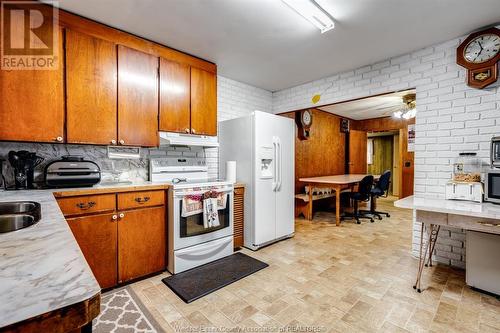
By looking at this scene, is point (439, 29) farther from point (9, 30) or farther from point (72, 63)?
point (9, 30)

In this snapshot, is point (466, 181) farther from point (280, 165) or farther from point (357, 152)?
point (357, 152)

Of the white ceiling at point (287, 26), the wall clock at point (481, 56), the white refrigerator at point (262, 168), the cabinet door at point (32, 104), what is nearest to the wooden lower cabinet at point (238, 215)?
the white refrigerator at point (262, 168)

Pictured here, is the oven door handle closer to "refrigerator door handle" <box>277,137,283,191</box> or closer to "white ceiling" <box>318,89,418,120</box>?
"refrigerator door handle" <box>277,137,283,191</box>

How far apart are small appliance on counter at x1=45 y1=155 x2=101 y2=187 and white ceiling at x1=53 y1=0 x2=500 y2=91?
1.35 m

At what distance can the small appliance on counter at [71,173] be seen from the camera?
2051 millimetres

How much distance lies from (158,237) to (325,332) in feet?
5.61

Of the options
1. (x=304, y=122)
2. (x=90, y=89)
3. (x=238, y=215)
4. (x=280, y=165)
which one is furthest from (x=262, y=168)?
(x=304, y=122)

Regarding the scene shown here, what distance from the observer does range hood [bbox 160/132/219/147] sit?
2.67 m

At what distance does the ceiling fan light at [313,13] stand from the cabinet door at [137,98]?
158 centimetres

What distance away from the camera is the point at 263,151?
3172 mm

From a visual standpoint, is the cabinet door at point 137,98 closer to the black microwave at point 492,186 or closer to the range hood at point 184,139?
the range hood at point 184,139

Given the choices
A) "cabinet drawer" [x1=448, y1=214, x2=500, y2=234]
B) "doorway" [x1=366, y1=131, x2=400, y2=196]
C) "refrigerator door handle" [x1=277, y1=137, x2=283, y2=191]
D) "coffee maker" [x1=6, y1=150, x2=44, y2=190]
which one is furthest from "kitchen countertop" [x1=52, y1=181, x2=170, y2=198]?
"doorway" [x1=366, y1=131, x2=400, y2=196]

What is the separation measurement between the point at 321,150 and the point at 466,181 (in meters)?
3.78

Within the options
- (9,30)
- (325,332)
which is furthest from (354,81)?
(9,30)
